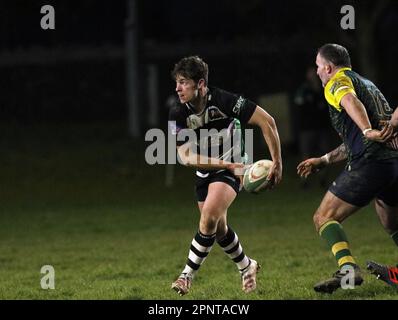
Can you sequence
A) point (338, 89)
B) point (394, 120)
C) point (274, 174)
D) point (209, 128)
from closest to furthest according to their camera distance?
point (394, 120) → point (338, 89) → point (274, 174) → point (209, 128)

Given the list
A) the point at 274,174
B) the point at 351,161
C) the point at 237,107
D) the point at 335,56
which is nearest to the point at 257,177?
the point at 274,174

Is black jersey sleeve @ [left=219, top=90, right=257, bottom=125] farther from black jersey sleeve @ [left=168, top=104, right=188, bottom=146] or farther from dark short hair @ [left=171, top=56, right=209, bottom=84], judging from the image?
black jersey sleeve @ [left=168, top=104, right=188, bottom=146]

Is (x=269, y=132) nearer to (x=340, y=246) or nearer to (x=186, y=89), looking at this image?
(x=186, y=89)

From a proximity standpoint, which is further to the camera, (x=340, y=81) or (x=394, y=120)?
(x=340, y=81)

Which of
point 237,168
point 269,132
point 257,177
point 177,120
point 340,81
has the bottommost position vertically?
point 257,177

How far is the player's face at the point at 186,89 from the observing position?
8750 mm

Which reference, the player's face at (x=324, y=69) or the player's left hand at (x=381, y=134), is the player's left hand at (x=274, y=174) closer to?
the player's face at (x=324, y=69)

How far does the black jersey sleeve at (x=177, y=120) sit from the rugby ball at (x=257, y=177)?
682 millimetres

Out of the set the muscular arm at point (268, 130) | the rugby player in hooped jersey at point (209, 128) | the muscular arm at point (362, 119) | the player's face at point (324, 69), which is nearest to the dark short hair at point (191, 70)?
the rugby player in hooped jersey at point (209, 128)

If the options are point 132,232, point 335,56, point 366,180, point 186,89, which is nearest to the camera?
point 366,180

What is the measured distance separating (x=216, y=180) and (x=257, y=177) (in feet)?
1.65

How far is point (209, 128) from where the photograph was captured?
29.5 ft

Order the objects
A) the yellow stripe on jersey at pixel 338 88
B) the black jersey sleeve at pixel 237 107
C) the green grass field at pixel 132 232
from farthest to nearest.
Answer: the green grass field at pixel 132 232 < the black jersey sleeve at pixel 237 107 < the yellow stripe on jersey at pixel 338 88
